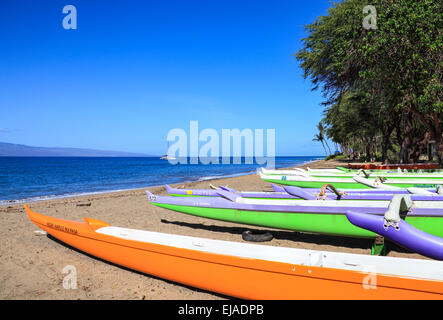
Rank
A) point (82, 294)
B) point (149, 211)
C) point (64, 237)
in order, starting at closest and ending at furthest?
point (82, 294), point (64, 237), point (149, 211)

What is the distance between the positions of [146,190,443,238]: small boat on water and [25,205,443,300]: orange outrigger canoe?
1.75 m

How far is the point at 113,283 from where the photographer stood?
3400 millimetres

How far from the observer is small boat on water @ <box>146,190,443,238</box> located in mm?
3770

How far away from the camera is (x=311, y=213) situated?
4.30 m

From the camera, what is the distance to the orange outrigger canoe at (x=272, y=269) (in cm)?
202

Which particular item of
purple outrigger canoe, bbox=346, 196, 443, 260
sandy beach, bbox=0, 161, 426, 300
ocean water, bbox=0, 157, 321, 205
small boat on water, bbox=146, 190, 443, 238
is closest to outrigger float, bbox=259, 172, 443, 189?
sandy beach, bbox=0, 161, 426, 300

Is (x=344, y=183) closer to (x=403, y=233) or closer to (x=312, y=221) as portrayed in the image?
(x=312, y=221)

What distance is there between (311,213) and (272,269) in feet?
7.06

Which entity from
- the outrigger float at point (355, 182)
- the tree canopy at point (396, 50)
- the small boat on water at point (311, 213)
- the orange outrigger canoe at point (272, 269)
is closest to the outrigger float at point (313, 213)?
the small boat on water at point (311, 213)

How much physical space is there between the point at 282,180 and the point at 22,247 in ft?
27.3

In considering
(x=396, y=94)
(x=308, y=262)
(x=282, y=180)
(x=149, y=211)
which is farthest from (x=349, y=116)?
(x=308, y=262)

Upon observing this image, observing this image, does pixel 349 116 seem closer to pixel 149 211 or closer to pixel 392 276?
pixel 149 211
